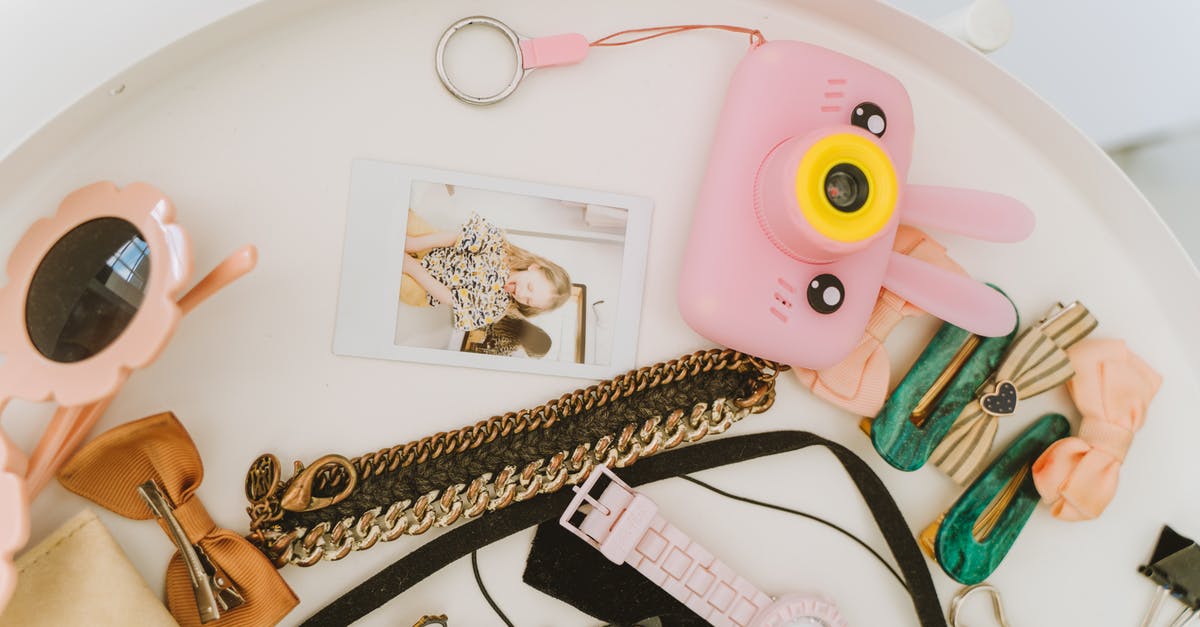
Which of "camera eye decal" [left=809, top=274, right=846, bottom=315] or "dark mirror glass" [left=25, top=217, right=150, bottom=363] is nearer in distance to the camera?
"dark mirror glass" [left=25, top=217, right=150, bottom=363]

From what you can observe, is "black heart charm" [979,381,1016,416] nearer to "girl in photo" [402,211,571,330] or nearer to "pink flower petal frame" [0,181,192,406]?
"girl in photo" [402,211,571,330]

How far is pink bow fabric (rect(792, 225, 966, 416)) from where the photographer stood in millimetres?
697

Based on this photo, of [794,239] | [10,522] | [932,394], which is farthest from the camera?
[932,394]

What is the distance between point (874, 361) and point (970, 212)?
151mm

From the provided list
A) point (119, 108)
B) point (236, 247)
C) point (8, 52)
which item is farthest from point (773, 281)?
point (8, 52)

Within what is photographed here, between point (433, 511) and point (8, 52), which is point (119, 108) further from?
point (433, 511)

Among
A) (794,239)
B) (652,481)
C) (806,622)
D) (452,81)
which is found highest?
(452,81)

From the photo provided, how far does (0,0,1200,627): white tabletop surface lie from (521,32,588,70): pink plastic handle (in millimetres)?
18

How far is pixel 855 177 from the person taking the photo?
61cm

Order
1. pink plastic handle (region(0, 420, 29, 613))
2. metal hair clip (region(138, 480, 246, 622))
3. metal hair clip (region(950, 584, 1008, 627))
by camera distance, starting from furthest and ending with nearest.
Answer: metal hair clip (region(950, 584, 1008, 627)) < metal hair clip (region(138, 480, 246, 622)) < pink plastic handle (region(0, 420, 29, 613))

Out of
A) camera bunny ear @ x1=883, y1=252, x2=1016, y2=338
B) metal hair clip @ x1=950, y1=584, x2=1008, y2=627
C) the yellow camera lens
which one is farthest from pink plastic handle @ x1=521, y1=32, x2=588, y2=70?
metal hair clip @ x1=950, y1=584, x2=1008, y2=627

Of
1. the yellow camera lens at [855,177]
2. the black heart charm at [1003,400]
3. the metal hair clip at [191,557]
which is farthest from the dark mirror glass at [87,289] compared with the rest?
the black heart charm at [1003,400]

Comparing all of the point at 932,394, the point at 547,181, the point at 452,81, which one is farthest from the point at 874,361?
the point at 452,81

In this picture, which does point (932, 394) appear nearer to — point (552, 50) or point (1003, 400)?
point (1003, 400)
